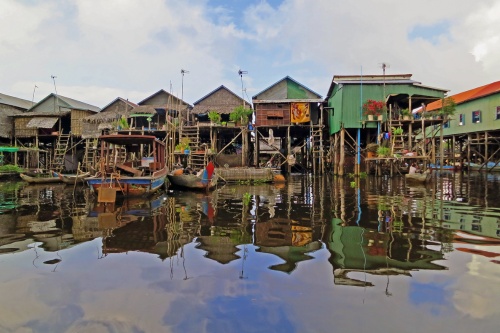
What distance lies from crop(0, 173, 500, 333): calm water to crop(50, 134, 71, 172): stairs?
22.3m

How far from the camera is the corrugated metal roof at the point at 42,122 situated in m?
27.0

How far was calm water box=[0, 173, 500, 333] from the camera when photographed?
2.78 m

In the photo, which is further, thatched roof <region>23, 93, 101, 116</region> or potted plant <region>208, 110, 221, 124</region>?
thatched roof <region>23, 93, 101, 116</region>

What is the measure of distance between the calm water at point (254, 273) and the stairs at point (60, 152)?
877 inches

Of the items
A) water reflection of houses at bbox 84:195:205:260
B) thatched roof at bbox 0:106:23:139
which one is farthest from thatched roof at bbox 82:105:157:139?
water reflection of houses at bbox 84:195:205:260

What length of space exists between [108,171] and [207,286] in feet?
29.5

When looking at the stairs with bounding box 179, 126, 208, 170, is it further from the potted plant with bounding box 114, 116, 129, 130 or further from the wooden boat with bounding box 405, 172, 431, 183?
the wooden boat with bounding box 405, 172, 431, 183

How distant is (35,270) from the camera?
404 cm

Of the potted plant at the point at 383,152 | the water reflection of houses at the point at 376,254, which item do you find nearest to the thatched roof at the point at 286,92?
the potted plant at the point at 383,152

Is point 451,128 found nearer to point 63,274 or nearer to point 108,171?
point 108,171

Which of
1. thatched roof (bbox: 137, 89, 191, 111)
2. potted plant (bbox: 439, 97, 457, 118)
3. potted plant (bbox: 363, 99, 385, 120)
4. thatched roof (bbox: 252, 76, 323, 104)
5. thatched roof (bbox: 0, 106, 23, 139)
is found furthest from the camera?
thatched roof (bbox: 0, 106, 23, 139)

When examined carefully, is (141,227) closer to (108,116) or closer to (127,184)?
(127,184)

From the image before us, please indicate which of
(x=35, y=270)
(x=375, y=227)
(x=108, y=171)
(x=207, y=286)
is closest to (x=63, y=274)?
(x=35, y=270)

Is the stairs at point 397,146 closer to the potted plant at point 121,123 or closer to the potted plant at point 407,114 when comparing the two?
the potted plant at point 407,114
